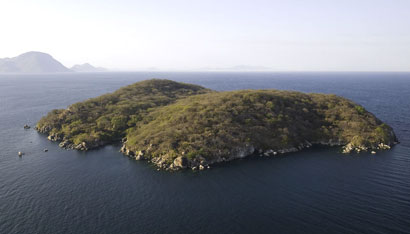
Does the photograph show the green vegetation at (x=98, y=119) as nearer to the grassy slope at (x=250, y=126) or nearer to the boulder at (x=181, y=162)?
the grassy slope at (x=250, y=126)

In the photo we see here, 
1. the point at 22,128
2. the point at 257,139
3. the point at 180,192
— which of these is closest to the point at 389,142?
the point at 257,139

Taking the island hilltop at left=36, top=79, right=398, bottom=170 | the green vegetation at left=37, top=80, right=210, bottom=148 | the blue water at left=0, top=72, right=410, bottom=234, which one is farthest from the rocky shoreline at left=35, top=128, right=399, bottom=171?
the blue water at left=0, top=72, right=410, bottom=234

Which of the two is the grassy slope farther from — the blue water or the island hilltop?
the blue water

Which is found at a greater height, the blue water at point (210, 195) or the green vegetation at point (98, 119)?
the green vegetation at point (98, 119)

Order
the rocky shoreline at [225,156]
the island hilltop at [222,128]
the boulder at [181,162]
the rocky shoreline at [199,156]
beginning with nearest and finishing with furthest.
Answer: the boulder at [181,162] → the rocky shoreline at [225,156] → the rocky shoreline at [199,156] → the island hilltop at [222,128]

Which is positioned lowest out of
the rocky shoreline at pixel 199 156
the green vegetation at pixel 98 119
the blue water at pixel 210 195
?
the blue water at pixel 210 195

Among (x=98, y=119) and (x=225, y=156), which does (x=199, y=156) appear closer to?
(x=225, y=156)

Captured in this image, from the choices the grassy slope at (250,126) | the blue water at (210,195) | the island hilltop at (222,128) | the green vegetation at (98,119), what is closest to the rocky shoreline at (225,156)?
the island hilltop at (222,128)

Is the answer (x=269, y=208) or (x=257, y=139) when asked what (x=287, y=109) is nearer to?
(x=257, y=139)
